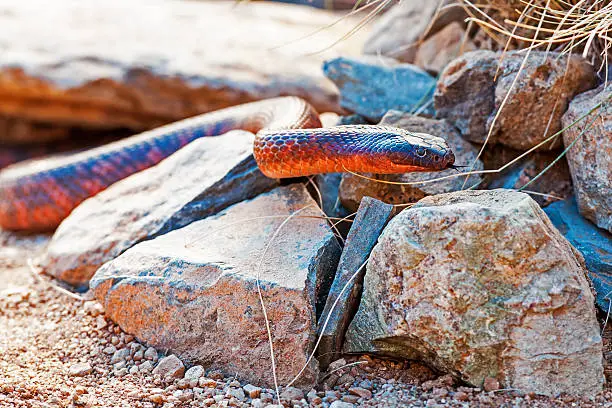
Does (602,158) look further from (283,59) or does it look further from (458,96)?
(283,59)

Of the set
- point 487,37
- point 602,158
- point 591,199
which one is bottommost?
point 591,199

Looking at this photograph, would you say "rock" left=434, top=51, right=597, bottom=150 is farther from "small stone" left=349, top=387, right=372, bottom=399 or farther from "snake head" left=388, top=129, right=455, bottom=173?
"small stone" left=349, top=387, right=372, bottom=399

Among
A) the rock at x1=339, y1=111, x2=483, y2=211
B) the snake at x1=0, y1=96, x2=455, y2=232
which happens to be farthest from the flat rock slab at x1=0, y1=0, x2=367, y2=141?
the rock at x1=339, y1=111, x2=483, y2=211

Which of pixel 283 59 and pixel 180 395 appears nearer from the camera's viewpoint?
pixel 180 395

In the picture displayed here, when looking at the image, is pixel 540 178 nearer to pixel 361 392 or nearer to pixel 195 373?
pixel 361 392

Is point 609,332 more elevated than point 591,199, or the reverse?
point 591,199

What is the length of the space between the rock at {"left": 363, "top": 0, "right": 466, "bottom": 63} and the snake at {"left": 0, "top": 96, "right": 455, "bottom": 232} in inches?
Answer: 39.8

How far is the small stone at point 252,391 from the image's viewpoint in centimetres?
241

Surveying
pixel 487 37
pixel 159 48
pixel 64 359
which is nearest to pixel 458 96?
pixel 487 37

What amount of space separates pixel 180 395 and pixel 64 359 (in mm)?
676

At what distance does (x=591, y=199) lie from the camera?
2.85 meters

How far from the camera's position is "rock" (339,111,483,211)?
121 inches

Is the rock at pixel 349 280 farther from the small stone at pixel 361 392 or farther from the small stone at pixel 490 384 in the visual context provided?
the small stone at pixel 490 384

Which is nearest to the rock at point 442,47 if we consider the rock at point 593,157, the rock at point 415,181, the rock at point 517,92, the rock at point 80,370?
the rock at point 517,92
